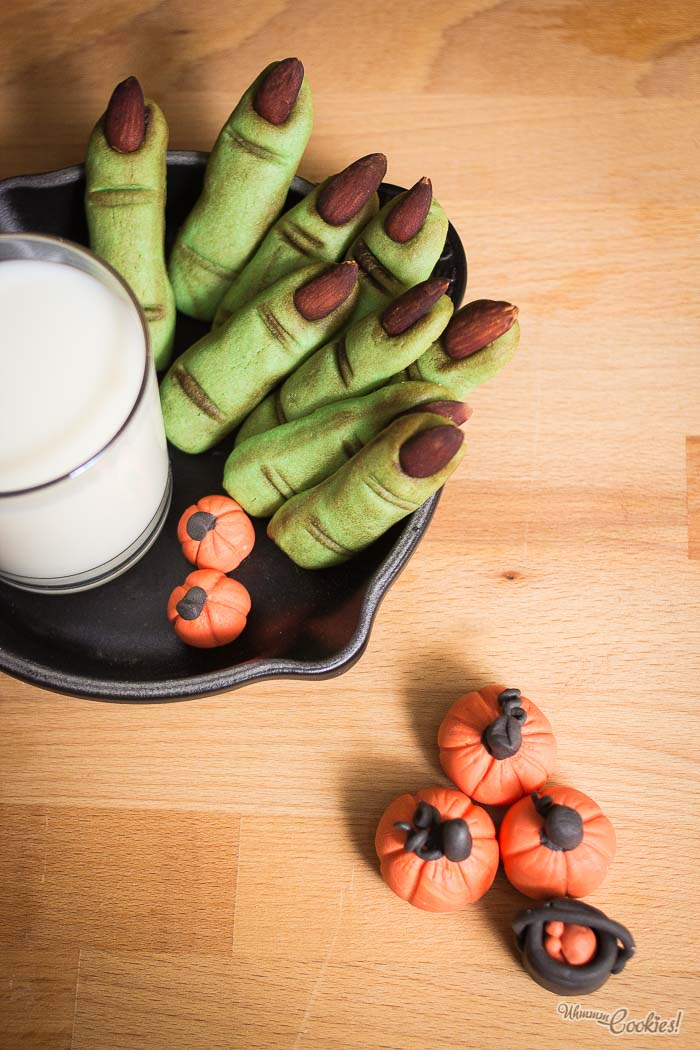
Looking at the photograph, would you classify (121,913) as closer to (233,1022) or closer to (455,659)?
(233,1022)

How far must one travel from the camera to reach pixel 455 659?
2.23 feet

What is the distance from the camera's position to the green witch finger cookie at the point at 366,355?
0.53m

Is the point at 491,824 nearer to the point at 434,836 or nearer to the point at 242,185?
the point at 434,836

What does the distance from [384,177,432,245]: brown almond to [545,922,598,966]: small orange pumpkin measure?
40cm

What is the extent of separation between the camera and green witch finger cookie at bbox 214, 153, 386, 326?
0.56 m

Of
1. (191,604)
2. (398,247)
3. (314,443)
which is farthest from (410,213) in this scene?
(191,604)

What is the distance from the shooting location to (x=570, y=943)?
587 mm

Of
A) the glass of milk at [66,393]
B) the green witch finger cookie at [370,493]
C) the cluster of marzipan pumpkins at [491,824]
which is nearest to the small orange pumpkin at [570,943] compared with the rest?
the cluster of marzipan pumpkins at [491,824]

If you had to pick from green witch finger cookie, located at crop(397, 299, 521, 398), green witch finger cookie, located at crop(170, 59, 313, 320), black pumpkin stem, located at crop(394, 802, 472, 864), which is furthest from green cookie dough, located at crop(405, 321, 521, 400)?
black pumpkin stem, located at crop(394, 802, 472, 864)

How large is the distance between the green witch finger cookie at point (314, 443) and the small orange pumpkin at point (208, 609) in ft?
0.17

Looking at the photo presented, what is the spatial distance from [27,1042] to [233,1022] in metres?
0.13

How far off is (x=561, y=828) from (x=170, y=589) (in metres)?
0.28

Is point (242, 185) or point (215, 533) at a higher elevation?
point (242, 185)

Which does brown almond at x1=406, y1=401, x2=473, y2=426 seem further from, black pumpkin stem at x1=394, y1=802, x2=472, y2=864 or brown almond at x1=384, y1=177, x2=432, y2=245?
black pumpkin stem at x1=394, y1=802, x2=472, y2=864
